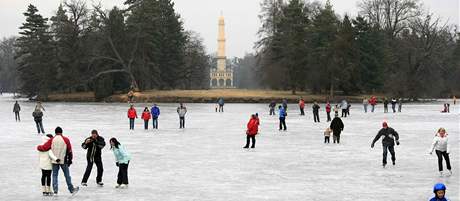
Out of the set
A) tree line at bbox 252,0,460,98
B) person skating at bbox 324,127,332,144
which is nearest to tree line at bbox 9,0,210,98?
tree line at bbox 252,0,460,98

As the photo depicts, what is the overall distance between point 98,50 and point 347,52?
34.0m

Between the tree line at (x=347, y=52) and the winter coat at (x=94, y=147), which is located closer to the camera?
the winter coat at (x=94, y=147)

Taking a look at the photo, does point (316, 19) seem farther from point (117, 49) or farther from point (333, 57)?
point (117, 49)

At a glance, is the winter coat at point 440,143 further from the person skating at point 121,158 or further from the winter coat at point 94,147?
the winter coat at point 94,147

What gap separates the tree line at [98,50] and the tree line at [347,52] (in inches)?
595

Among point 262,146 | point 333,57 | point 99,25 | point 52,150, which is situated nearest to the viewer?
point 52,150

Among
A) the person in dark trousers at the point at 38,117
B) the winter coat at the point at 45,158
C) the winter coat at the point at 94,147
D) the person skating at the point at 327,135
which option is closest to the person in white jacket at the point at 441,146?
the winter coat at the point at 94,147

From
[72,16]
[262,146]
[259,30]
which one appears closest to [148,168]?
[262,146]

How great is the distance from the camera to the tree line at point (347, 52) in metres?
71.6

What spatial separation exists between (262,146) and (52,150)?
36.5 feet

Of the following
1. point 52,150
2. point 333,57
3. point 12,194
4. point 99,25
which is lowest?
point 12,194

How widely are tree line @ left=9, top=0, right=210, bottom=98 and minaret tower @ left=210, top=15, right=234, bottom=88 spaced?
210 ft

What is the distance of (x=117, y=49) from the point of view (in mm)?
79938

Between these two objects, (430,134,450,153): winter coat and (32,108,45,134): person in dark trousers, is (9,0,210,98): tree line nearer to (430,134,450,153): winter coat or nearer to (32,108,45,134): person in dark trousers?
(32,108,45,134): person in dark trousers
